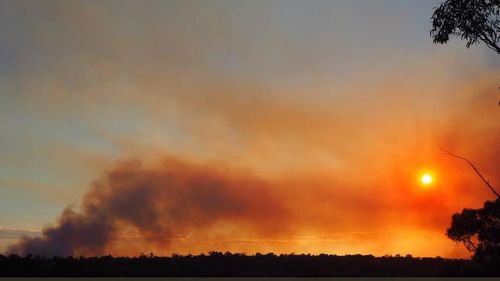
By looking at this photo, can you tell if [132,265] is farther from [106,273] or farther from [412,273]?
[412,273]

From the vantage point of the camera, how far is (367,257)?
2373 inches

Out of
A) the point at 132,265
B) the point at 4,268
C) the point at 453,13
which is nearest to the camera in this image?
the point at 453,13

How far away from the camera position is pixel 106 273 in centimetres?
5634

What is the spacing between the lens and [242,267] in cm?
6050

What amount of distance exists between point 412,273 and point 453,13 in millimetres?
28596

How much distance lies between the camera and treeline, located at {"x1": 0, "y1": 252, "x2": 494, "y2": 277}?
54.7 meters

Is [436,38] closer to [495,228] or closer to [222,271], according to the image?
[495,228]

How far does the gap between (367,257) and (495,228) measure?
12.4 metres

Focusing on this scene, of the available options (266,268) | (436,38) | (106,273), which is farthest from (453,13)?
(106,273)

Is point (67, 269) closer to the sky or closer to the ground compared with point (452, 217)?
closer to the ground

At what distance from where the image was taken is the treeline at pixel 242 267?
5469 centimetres

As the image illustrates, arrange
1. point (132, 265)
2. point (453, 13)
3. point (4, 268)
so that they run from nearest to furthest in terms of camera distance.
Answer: point (453, 13) < point (4, 268) < point (132, 265)


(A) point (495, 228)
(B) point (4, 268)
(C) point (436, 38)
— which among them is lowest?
(B) point (4, 268)

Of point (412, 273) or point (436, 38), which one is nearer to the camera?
point (436, 38)
